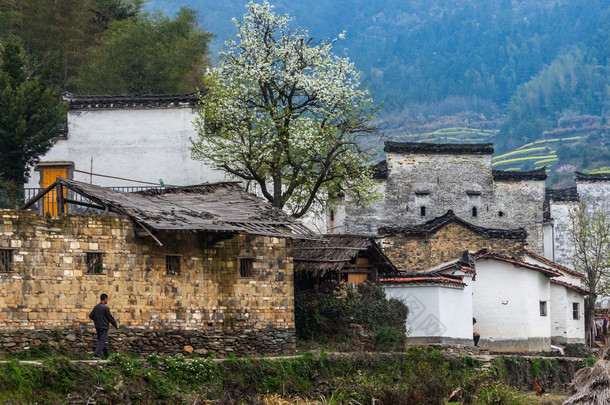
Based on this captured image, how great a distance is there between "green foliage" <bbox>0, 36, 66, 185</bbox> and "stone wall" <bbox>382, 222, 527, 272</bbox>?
15.2m

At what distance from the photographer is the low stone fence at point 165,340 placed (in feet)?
70.0

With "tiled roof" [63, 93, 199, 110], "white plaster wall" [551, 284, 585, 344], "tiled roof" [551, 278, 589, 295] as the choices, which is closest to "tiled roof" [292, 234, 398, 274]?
"tiled roof" [63, 93, 199, 110]

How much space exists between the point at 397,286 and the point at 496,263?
7116 millimetres

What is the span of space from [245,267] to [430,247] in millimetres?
17329

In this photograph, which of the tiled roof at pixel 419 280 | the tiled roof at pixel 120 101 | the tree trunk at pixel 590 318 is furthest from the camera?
the tree trunk at pixel 590 318

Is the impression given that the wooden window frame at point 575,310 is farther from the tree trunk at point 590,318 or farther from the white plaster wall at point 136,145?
the white plaster wall at point 136,145

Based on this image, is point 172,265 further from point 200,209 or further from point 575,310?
point 575,310

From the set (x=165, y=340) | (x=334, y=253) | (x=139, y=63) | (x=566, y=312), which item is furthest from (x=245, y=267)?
(x=139, y=63)

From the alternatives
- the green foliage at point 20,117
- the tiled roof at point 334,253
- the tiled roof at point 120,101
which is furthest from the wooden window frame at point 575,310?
the green foliage at point 20,117

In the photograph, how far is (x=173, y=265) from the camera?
79.5 feet

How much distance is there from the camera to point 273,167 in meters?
32.1

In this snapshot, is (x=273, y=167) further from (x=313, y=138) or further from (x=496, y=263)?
(x=496, y=263)

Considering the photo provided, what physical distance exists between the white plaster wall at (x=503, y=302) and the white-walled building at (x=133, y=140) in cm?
1153

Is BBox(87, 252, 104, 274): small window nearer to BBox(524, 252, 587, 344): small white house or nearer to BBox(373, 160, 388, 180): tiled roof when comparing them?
BBox(524, 252, 587, 344): small white house
